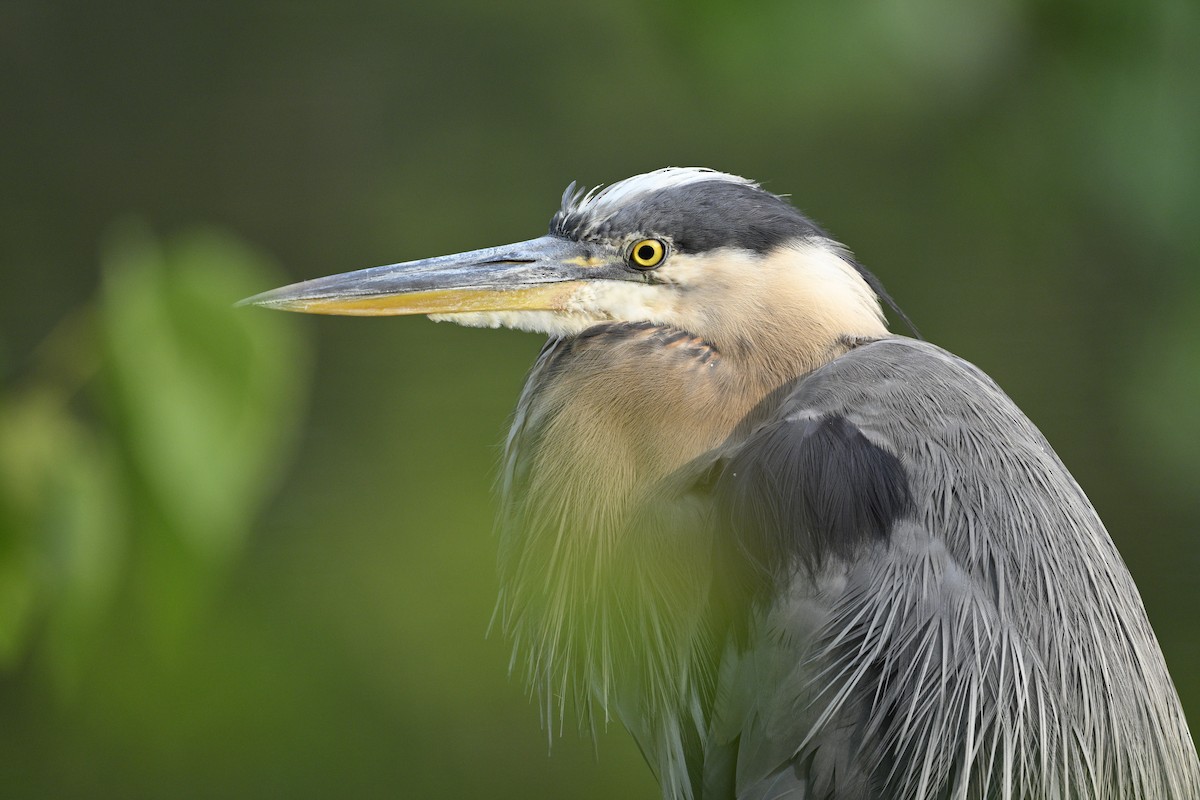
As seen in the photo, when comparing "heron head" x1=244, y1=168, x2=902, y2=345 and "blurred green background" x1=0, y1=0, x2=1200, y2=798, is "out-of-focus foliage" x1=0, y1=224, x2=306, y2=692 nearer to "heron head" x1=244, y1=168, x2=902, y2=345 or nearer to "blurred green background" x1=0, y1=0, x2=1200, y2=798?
"heron head" x1=244, y1=168, x2=902, y2=345

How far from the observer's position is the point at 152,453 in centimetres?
60

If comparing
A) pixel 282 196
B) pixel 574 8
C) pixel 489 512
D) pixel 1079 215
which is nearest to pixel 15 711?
pixel 489 512

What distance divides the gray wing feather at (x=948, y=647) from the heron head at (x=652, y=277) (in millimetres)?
159

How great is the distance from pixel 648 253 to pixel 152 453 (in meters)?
0.96

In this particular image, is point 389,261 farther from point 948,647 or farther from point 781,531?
point 948,647

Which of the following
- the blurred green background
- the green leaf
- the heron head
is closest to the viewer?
the green leaf

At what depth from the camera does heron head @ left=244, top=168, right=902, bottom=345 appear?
1.47 meters

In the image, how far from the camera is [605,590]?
1483 millimetres

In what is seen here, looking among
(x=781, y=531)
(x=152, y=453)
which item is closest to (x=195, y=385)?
(x=152, y=453)

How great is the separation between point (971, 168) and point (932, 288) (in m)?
1.21

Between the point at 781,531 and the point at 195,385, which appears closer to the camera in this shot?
the point at 195,385

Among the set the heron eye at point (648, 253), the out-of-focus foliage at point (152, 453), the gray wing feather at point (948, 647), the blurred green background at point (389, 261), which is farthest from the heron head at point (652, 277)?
the blurred green background at point (389, 261)

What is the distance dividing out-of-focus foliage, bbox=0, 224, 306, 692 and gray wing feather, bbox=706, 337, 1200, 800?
2.58 ft

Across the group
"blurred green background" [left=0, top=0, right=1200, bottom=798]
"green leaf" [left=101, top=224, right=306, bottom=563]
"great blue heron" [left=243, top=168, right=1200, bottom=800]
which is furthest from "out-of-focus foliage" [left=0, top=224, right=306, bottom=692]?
"blurred green background" [left=0, top=0, right=1200, bottom=798]
